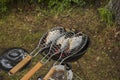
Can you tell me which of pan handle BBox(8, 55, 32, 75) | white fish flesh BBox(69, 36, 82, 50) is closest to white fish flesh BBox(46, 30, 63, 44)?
white fish flesh BBox(69, 36, 82, 50)

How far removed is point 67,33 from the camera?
3.81 m

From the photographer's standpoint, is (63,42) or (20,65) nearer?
(20,65)

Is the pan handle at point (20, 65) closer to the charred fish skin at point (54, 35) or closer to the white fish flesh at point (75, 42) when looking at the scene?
the charred fish skin at point (54, 35)

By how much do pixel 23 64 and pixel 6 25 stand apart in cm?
267

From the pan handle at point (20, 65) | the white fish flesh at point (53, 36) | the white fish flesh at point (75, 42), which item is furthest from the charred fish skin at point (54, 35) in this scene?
the pan handle at point (20, 65)

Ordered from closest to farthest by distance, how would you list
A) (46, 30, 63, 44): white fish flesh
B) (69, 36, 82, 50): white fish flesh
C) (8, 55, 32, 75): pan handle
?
(8, 55, 32, 75): pan handle < (69, 36, 82, 50): white fish flesh < (46, 30, 63, 44): white fish flesh

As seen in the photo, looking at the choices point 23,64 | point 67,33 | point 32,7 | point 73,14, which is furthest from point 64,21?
point 23,64

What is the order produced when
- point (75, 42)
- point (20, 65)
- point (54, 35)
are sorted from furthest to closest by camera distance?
point (54, 35)
point (75, 42)
point (20, 65)

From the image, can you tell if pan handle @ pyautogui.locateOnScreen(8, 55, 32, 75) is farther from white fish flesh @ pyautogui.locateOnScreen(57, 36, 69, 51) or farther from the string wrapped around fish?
white fish flesh @ pyautogui.locateOnScreen(57, 36, 69, 51)

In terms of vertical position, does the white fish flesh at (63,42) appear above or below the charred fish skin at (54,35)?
below

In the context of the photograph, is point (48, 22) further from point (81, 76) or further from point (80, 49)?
point (80, 49)

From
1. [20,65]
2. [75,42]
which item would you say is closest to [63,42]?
[75,42]

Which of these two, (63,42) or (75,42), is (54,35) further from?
(75,42)

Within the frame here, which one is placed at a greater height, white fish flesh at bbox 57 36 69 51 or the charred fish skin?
the charred fish skin
